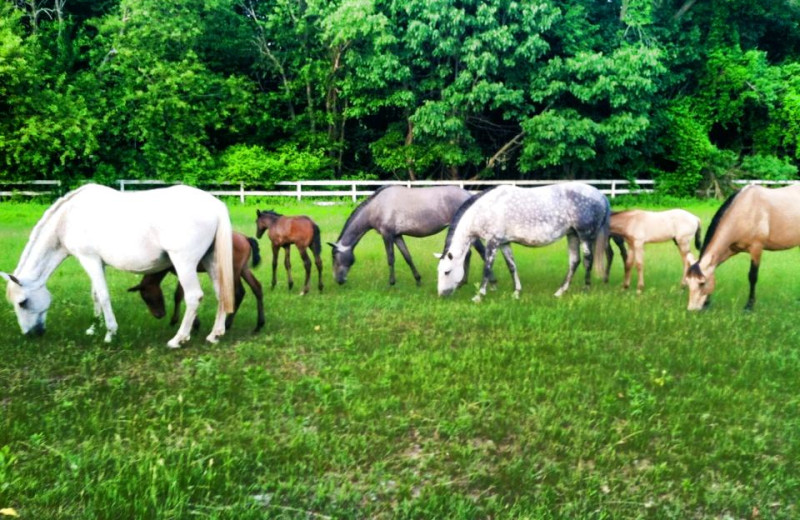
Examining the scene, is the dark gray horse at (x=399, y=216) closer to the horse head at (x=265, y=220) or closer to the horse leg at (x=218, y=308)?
the horse head at (x=265, y=220)

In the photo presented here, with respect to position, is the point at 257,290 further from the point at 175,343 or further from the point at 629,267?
the point at 629,267

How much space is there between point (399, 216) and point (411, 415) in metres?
6.24

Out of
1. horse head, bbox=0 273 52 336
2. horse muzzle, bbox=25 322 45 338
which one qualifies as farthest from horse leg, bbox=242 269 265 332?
horse muzzle, bbox=25 322 45 338

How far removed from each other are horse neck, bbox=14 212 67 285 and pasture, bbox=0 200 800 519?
698mm

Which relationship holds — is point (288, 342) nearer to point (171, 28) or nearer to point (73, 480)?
point (73, 480)

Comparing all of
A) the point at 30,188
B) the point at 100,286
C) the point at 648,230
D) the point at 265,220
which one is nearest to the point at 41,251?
the point at 100,286

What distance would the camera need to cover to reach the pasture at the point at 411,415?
11.2 ft

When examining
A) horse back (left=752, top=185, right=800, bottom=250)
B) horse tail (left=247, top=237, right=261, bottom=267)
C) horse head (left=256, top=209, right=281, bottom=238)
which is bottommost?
horse tail (left=247, top=237, right=261, bottom=267)

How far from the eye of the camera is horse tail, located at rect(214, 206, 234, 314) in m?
6.46

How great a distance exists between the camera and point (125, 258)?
6.30 metres

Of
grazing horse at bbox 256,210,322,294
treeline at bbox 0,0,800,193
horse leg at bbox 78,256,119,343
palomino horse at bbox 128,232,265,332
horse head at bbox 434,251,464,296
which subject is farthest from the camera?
treeline at bbox 0,0,800,193

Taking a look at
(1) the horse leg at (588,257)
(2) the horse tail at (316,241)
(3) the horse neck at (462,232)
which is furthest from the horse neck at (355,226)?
(1) the horse leg at (588,257)

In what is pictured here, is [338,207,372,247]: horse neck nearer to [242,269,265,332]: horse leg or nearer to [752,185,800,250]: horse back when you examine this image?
[242,269,265,332]: horse leg

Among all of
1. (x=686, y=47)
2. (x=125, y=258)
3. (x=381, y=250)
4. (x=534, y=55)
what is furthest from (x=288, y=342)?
(x=686, y=47)
